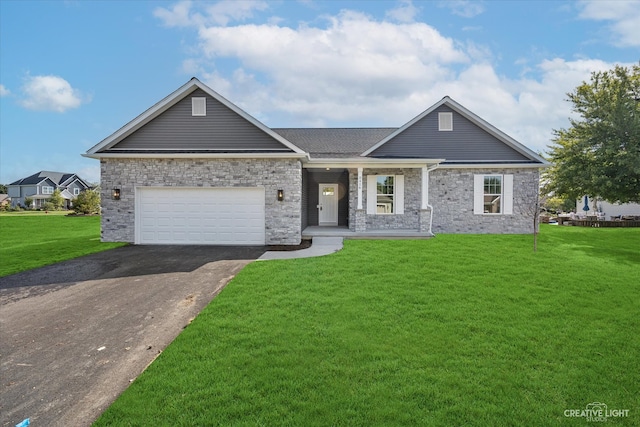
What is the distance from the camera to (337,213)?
16594mm

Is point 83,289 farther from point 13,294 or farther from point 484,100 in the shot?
point 484,100

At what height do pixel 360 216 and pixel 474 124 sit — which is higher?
pixel 474 124

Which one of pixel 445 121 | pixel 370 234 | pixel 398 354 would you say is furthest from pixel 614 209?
pixel 398 354

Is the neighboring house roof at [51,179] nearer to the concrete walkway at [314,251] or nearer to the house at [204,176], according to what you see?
the house at [204,176]

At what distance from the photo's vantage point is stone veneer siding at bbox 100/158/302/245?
38.4 feet

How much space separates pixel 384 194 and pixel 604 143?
14.2 m

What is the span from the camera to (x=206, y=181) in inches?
467

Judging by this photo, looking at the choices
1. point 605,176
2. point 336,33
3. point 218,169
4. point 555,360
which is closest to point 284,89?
point 336,33

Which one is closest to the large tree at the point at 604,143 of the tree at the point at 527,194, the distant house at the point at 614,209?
the tree at the point at 527,194

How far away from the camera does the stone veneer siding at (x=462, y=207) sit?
14.8m

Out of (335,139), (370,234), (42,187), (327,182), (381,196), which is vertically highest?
(335,139)

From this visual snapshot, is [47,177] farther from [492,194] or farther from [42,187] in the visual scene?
[492,194]

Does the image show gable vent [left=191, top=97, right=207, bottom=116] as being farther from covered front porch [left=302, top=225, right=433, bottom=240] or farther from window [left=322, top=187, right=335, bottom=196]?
window [left=322, top=187, right=335, bottom=196]

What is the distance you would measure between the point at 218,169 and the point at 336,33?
7.31 m
